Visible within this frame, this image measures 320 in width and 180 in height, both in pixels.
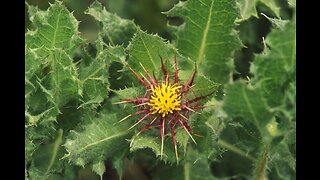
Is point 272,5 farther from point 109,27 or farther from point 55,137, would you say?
point 55,137

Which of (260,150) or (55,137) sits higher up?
(55,137)

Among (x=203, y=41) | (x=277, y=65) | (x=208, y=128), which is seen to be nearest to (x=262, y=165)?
(x=208, y=128)

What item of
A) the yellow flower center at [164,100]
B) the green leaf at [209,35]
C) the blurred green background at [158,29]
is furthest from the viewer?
the blurred green background at [158,29]

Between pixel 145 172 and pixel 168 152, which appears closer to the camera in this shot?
pixel 168 152

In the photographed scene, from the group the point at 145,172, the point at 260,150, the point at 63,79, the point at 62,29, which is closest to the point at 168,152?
the point at 260,150

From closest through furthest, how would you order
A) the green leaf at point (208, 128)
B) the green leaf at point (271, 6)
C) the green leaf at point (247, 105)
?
1. the green leaf at point (247, 105)
2. the green leaf at point (208, 128)
3. the green leaf at point (271, 6)

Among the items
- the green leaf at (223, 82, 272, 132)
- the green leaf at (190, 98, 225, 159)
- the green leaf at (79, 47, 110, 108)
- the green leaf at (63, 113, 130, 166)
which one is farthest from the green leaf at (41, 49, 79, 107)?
the green leaf at (223, 82, 272, 132)

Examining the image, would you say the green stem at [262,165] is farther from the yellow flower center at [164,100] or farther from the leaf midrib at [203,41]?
the leaf midrib at [203,41]

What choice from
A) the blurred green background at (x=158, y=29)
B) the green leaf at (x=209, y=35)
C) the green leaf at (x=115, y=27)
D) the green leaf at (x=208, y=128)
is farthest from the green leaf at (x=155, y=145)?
the blurred green background at (x=158, y=29)

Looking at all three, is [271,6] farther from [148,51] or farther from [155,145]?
[155,145]
